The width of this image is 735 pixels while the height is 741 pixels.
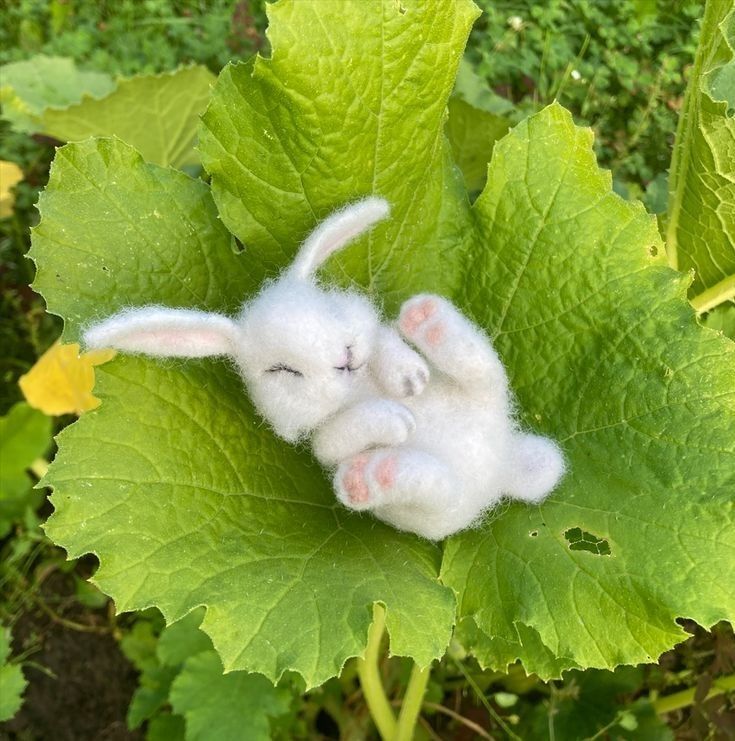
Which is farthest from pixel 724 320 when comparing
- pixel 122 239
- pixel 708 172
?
pixel 122 239

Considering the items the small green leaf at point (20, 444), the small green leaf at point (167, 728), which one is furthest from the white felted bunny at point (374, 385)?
the small green leaf at point (20, 444)

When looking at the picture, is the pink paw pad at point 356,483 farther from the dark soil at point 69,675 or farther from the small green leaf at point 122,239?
the dark soil at point 69,675

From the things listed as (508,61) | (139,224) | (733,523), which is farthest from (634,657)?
(508,61)

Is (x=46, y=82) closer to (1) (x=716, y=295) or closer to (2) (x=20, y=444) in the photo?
(2) (x=20, y=444)

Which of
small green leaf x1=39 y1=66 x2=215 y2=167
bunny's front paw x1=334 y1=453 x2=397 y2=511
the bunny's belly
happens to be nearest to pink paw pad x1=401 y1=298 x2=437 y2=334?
the bunny's belly

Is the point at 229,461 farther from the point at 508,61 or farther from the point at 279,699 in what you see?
the point at 508,61
